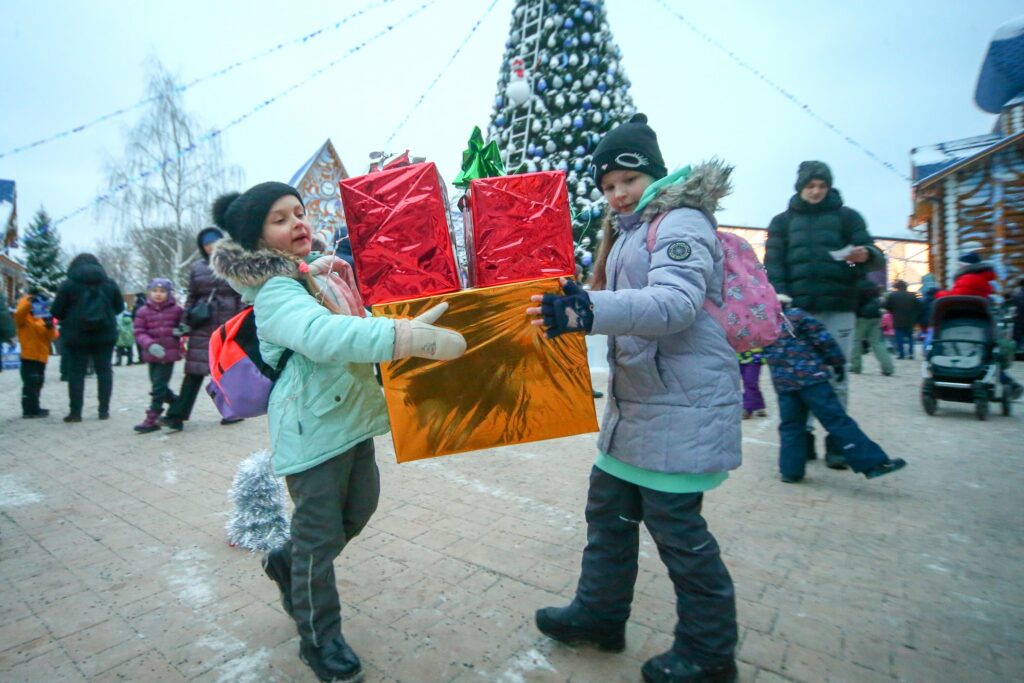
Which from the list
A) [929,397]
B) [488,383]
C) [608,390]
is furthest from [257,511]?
[929,397]

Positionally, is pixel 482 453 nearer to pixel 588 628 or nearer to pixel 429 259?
pixel 588 628

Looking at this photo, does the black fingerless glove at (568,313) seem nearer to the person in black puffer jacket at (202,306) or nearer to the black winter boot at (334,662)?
the black winter boot at (334,662)

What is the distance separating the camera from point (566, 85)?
9242 millimetres

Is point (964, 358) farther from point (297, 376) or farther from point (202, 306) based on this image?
point (202, 306)

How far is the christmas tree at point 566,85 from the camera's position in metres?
9.12

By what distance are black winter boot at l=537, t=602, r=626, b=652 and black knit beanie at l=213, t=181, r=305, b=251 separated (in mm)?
1717

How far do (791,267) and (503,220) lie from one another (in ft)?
10.4

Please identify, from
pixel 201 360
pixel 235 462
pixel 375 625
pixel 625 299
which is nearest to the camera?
pixel 625 299

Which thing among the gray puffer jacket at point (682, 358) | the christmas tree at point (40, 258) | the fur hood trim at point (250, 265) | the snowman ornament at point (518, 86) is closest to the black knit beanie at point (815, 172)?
the gray puffer jacket at point (682, 358)

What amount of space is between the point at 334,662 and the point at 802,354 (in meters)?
3.33

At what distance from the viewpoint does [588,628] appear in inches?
83.4

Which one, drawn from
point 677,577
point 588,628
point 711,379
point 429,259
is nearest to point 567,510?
point 588,628

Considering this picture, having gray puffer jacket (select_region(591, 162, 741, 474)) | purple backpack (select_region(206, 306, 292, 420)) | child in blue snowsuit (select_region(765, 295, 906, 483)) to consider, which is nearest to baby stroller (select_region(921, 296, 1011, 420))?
child in blue snowsuit (select_region(765, 295, 906, 483))

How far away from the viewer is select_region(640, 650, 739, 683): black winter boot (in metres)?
1.87
